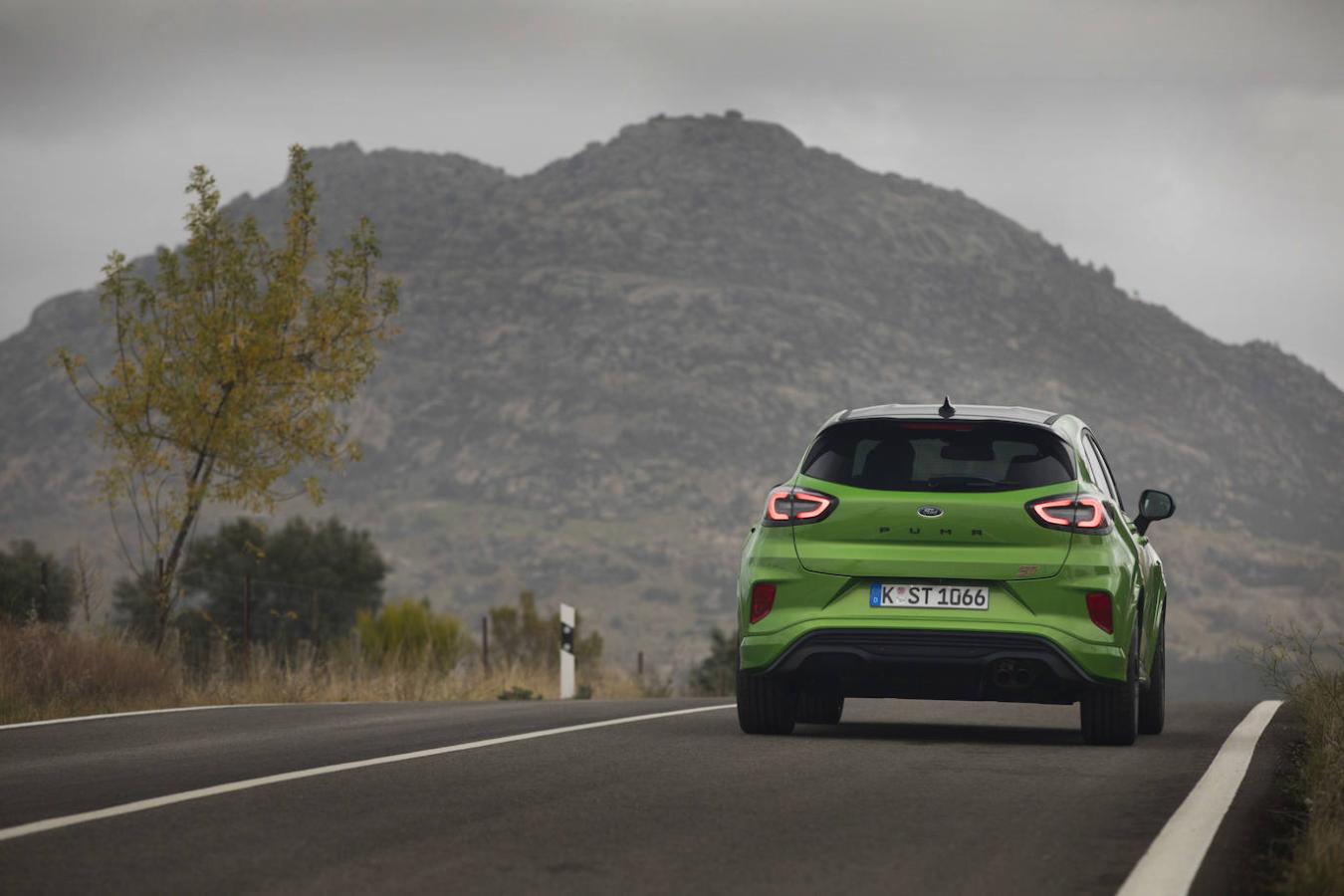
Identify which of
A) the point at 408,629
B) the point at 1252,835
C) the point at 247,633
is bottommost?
the point at 408,629

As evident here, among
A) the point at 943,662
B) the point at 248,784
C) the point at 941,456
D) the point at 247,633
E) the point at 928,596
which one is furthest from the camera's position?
the point at 247,633

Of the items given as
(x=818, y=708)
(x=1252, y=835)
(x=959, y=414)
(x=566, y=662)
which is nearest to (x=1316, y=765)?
(x=1252, y=835)

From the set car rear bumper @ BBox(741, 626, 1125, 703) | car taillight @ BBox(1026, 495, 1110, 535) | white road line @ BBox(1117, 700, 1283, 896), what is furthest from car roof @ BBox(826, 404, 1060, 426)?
white road line @ BBox(1117, 700, 1283, 896)

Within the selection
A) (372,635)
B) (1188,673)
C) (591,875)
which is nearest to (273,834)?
(591,875)

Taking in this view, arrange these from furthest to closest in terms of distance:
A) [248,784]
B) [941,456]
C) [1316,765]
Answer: [941,456], [1316,765], [248,784]

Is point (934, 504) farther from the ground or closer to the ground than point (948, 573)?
farther from the ground

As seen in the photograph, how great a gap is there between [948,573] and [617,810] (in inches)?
120

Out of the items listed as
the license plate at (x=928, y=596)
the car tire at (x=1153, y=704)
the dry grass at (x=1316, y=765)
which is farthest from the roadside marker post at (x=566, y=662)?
the license plate at (x=928, y=596)

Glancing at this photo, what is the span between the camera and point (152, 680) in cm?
1670

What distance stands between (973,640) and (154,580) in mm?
13791

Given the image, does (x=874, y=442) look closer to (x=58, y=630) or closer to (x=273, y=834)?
(x=273, y=834)

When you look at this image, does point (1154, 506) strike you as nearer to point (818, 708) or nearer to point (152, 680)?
point (818, 708)

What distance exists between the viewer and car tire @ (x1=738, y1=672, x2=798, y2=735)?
10.7 m

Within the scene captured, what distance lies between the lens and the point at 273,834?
662 centimetres
